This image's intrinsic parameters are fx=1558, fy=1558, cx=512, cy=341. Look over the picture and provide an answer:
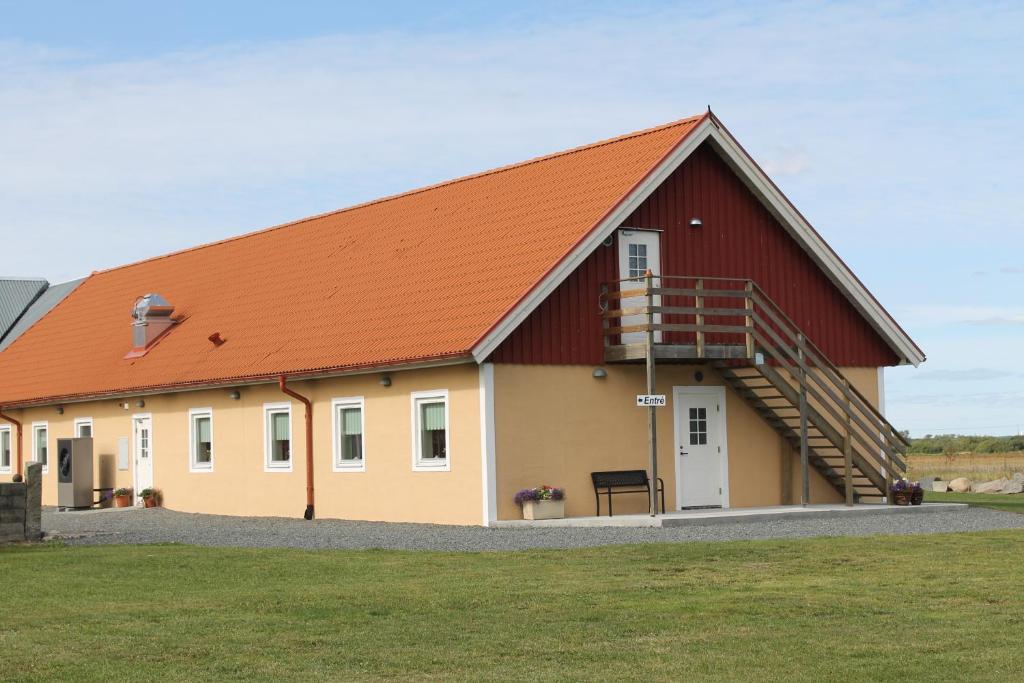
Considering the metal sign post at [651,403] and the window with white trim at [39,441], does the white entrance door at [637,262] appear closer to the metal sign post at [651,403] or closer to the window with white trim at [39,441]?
the metal sign post at [651,403]

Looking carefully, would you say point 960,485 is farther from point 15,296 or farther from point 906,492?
point 15,296

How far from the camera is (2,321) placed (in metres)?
63.2

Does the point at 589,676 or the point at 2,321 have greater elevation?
the point at 2,321

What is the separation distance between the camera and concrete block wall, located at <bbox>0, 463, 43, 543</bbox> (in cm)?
2191

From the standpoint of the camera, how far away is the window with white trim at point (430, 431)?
25.3 meters

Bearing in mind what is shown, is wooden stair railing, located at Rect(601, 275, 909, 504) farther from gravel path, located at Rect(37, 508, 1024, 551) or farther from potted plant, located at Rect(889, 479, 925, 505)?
gravel path, located at Rect(37, 508, 1024, 551)

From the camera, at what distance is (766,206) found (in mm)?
28547

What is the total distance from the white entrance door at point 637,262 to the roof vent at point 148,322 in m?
13.2

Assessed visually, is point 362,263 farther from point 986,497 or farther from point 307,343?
point 986,497

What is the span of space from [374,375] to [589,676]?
646 inches

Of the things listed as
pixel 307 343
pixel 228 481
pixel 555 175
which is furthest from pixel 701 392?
pixel 228 481

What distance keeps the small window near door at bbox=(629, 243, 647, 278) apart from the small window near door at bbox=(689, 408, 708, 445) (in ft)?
8.51

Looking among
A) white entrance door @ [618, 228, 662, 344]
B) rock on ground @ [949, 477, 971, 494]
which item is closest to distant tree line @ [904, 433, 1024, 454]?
rock on ground @ [949, 477, 971, 494]

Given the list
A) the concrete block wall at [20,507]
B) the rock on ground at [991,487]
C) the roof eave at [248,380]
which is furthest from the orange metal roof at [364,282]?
the rock on ground at [991,487]
